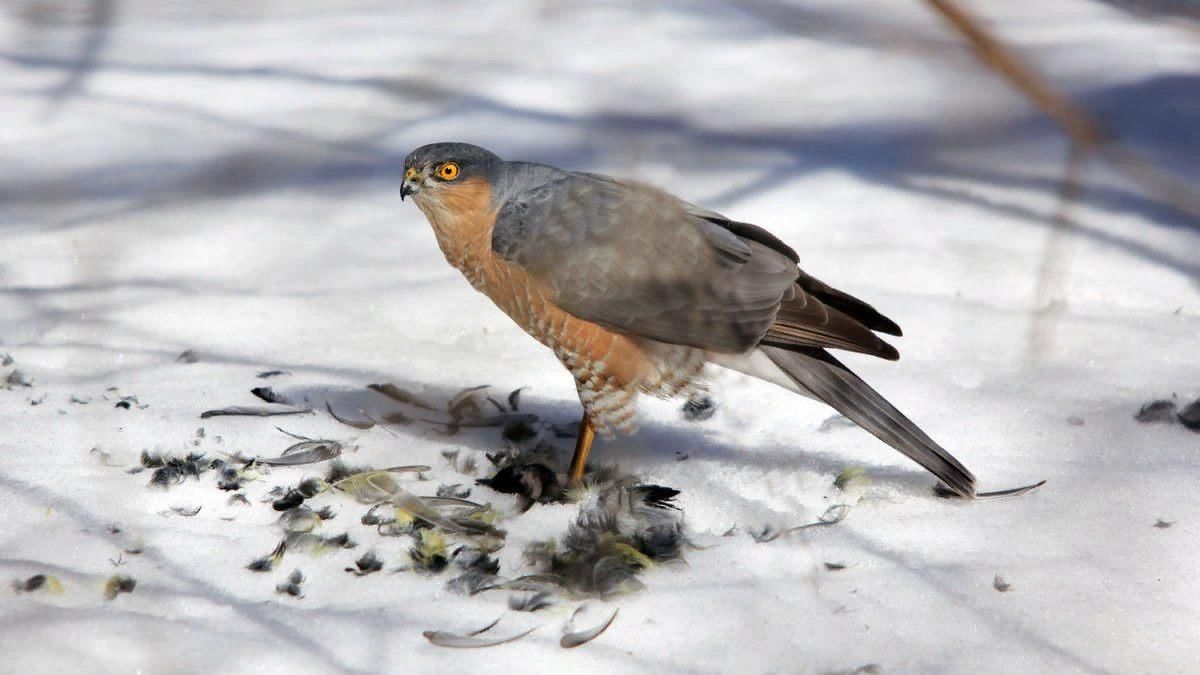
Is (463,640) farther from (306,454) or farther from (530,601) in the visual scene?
(306,454)

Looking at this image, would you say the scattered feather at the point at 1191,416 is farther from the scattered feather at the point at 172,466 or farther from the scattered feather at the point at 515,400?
the scattered feather at the point at 172,466

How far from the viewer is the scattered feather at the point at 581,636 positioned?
2.28 metres

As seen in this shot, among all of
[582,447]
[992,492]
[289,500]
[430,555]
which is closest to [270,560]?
[289,500]

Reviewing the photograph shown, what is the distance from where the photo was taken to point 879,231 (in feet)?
14.5

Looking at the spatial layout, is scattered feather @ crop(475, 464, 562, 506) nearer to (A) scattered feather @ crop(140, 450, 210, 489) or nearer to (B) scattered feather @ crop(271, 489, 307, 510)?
(B) scattered feather @ crop(271, 489, 307, 510)

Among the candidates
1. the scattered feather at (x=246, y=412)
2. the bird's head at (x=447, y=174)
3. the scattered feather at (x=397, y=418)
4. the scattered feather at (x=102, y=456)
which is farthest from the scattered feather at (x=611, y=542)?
the scattered feather at (x=102, y=456)

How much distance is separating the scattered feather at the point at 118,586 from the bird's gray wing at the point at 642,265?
1.19m

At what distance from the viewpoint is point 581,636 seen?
2.30 m

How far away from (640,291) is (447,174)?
62cm

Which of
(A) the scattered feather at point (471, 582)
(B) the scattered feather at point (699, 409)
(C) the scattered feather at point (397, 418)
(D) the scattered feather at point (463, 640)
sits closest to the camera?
(D) the scattered feather at point (463, 640)

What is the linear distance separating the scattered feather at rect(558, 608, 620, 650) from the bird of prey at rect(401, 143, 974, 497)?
68 centimetres

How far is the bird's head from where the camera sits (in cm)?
288

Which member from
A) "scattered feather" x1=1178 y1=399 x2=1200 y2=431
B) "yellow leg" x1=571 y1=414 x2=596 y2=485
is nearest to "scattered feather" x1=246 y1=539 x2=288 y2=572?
"yellow leg" x1=571 y1=414 x2=596 y2=485

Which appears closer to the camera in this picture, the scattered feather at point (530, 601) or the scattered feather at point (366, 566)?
the scattered feather at point (530, 601)
